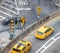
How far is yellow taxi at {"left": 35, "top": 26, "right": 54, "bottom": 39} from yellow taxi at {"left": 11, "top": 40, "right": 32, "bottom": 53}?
455 cm

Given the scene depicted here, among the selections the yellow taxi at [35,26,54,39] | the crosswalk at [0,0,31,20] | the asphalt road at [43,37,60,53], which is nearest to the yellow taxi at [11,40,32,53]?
the asphalt road at [43,37,60,53]

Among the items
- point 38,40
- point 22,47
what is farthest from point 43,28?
point 22,47

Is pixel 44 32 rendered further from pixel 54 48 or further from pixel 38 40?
pixel 54 48

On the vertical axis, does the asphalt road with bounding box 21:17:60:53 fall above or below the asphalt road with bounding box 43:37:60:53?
above

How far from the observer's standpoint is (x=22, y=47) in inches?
2418

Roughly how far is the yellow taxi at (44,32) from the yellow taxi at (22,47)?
14.9ft

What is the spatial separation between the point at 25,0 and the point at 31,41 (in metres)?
33.6

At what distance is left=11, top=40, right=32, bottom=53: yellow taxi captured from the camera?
200 feet

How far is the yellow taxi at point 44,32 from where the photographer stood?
67.6 meters

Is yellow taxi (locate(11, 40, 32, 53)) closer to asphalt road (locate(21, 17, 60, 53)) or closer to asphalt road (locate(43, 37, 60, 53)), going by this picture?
asphalt road (locate(21, 17, 60, 53))

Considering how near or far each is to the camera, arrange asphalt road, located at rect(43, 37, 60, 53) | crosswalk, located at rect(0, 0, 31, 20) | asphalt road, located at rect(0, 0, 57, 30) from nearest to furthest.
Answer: asphalt road, located at rect(43, 37, 60, 53)
asphalt road, located at rect(0, 0, 57, 30)
crosswalk, located at rect(0, 0, 31, 20)

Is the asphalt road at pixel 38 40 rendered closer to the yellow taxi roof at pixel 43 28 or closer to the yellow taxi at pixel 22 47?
the yellow taxi at pixel 22 47

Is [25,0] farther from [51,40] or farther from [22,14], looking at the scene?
[51,40]

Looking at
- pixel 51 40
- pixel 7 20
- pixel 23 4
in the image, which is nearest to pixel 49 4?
pixel 23 4
